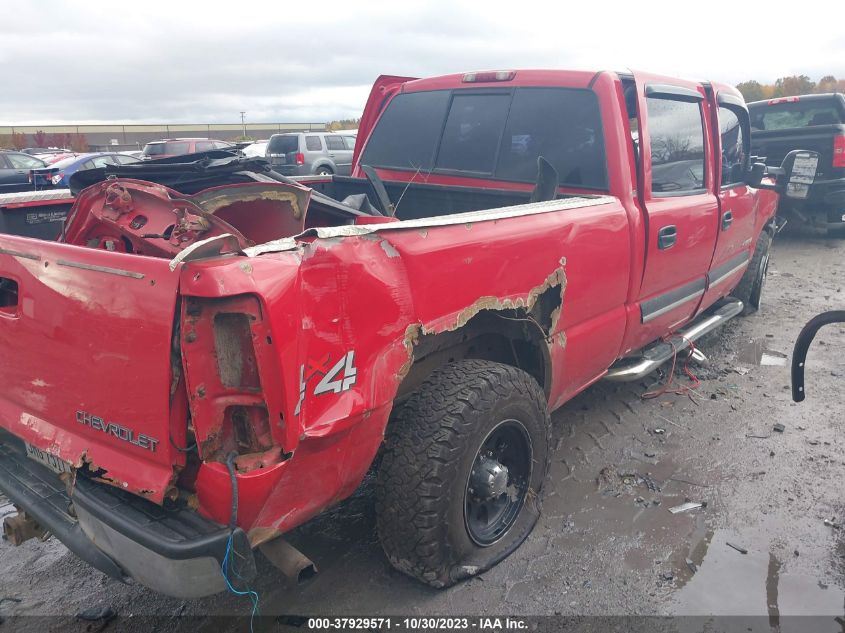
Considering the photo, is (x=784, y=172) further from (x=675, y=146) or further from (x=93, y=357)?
(x=93, y=357)

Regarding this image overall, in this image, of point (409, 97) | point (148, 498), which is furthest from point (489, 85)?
point (148, 498)

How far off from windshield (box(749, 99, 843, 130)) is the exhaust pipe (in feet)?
33.6

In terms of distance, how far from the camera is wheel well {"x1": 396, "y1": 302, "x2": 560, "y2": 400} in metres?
2.64

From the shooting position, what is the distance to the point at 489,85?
4.03 metres

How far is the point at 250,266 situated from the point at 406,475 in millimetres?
1073

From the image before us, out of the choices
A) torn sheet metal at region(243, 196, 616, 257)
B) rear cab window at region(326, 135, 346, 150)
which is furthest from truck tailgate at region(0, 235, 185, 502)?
rear cab window at region(326, 135, 346, 150)

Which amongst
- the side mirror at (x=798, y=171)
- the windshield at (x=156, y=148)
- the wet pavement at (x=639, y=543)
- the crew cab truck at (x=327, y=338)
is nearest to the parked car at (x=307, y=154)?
the windshield at (x=156, y=148)

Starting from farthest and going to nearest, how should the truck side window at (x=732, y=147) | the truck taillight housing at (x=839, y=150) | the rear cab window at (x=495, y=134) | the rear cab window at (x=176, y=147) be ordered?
the rear cab window at (x=176, y=147) → the truck taillight housing at (x=839, y=150) → the truck side window at (x=732, y=147) → the rear cab window at (x=495, y=134)

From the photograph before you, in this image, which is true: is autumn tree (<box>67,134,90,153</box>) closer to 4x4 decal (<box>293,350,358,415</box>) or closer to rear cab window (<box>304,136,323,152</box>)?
rear cab window (<box>304,136,323,152</box>)

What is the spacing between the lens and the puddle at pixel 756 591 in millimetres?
2535

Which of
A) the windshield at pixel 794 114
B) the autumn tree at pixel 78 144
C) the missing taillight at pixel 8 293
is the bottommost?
the missing taillight at pixel 8 293

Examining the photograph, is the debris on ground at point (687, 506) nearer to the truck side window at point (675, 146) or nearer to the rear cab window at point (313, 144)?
the truck side window at point (675, 146)

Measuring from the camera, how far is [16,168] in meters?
16.1

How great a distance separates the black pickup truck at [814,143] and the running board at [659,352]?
196 inches
